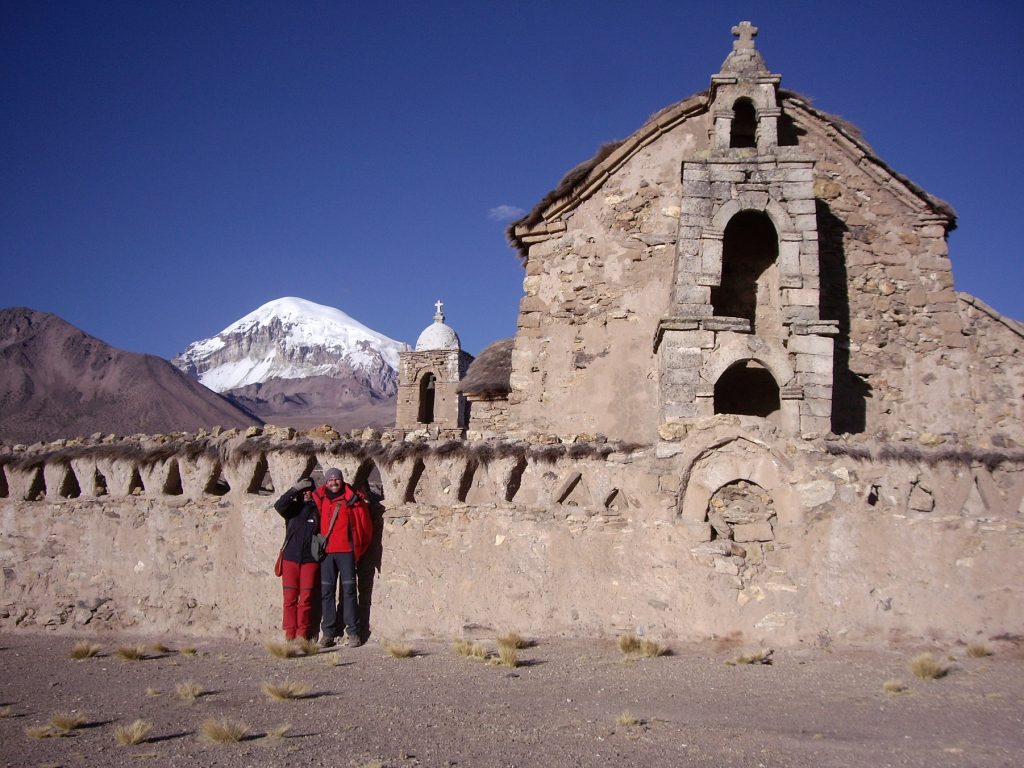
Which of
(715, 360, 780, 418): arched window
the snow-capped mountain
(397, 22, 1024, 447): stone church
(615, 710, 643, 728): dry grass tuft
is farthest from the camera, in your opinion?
the snow-capped mountain

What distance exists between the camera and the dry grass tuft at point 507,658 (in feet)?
17.2

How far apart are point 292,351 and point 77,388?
44956 mm

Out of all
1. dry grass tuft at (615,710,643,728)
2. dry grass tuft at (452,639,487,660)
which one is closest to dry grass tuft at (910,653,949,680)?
dry grass tuft at (615,710,643,728)

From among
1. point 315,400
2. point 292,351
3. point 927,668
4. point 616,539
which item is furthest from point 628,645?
point 292,351

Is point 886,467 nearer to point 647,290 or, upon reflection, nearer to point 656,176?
point 647,290

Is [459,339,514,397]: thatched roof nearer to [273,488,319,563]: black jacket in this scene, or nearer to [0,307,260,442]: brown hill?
[273,488,319,563]: black jacket

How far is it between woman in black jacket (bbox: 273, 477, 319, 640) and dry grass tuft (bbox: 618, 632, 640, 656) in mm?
2435

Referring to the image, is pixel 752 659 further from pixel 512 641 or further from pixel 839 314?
pixel 839 314

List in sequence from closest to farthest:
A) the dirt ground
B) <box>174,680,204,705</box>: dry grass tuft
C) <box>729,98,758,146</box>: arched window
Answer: the dirt ground, <box>174,680,204,705</box>: dry grass tuft, <box>729,98,758,146</box>: arched window

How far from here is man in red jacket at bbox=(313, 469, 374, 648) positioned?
609 cm

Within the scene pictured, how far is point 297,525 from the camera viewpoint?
623 cm

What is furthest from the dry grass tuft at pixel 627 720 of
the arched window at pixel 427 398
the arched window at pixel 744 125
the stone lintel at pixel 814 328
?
the arched window at pixel 427 398

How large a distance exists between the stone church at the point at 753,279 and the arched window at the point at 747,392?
2 centimetres

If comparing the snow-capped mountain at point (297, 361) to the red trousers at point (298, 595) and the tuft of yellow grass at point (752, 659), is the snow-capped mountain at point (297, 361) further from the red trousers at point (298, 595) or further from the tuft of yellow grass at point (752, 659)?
the tuft of yellow grass at point (752, 659)
